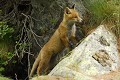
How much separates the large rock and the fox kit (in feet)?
2.96

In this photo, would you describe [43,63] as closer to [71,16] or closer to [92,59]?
[71,16]

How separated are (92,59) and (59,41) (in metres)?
1.94

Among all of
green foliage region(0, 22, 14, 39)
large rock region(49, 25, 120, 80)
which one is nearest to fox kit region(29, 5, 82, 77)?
large rock region(49, 25, 120, 80)

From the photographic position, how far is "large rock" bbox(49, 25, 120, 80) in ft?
19.3

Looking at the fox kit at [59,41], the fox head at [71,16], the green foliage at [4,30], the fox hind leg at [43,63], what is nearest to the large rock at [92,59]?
the fox head at [71,16]

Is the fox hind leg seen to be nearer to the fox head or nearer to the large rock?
the fox head

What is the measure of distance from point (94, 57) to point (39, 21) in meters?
3.45

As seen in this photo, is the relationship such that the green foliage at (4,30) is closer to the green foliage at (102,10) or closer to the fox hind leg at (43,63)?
the fox hind leg at (43,63)

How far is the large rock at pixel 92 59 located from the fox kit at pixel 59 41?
2.96ft

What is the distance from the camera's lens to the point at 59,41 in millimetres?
8094

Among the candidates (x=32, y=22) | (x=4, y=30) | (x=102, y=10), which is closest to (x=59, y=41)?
(x=102, y=10)

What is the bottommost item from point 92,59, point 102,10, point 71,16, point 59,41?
point 59,41

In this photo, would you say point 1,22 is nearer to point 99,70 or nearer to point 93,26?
point 93,26

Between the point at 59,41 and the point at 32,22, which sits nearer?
the point at 59,41
